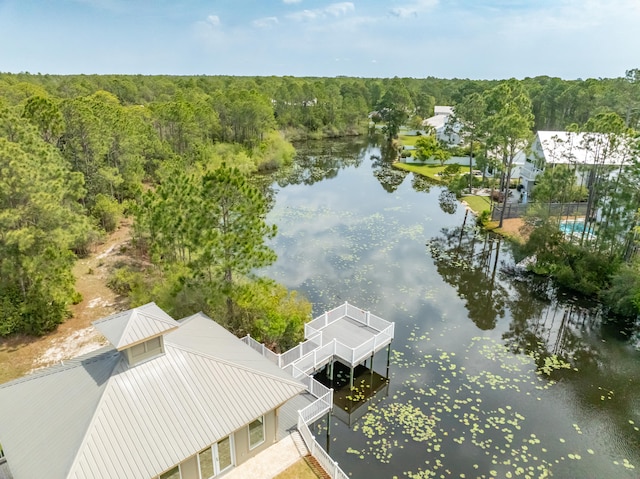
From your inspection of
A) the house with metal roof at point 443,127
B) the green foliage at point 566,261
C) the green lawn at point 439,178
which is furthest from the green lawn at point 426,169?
the green foliage at point 566,261

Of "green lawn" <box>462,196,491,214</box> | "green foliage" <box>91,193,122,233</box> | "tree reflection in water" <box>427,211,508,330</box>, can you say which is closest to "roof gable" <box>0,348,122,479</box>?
"tree reflection in water" <box>427,211,508,330</box>

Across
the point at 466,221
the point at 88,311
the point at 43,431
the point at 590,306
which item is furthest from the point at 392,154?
the point at 43,431

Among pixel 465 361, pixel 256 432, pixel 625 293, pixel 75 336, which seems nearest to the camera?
pixel 256 432

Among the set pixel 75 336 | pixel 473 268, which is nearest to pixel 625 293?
pixel 473 268

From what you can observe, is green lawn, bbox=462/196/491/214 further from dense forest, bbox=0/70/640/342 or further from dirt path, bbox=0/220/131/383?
dirt path, bbox=0/220/131/383

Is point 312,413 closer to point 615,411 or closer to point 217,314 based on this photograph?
point 217,314

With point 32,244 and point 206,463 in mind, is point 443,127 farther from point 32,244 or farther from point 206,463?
point 206,463
